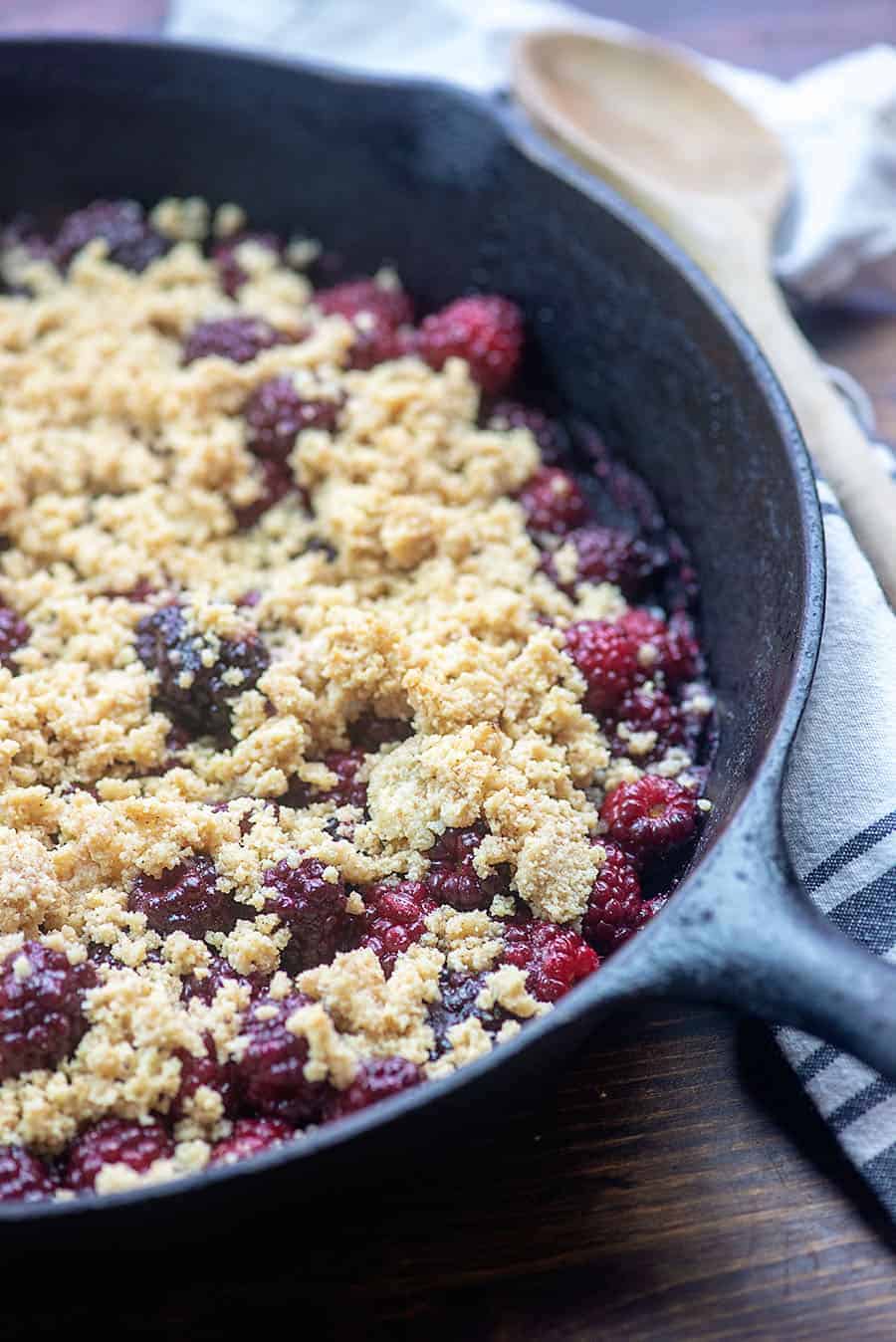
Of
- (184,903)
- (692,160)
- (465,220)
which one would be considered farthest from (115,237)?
(184,903)

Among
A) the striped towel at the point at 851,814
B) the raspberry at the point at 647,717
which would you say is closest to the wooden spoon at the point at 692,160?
the striped towel at the point at 851,814

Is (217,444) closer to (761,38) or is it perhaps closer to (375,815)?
(375,815)

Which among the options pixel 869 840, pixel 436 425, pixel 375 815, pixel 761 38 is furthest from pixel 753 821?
pixel 761 38

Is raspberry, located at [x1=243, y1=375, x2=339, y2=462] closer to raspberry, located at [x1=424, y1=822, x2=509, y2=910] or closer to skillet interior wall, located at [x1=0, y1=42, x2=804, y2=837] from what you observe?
skillet interior wall, located at [x1=0, y1=42, x2=804, y2=837]

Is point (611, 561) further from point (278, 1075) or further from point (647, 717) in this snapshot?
point (278, 1075)

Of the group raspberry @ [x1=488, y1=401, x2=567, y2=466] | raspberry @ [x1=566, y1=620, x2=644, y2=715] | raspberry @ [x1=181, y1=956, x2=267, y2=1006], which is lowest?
raspberry @ [x1=181, y1=956, x2=267, y2=1006]

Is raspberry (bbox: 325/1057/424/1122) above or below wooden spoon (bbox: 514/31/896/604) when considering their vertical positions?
below

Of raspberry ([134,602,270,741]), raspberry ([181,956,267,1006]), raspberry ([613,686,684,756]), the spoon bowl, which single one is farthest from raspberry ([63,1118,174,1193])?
the spoon bowl
